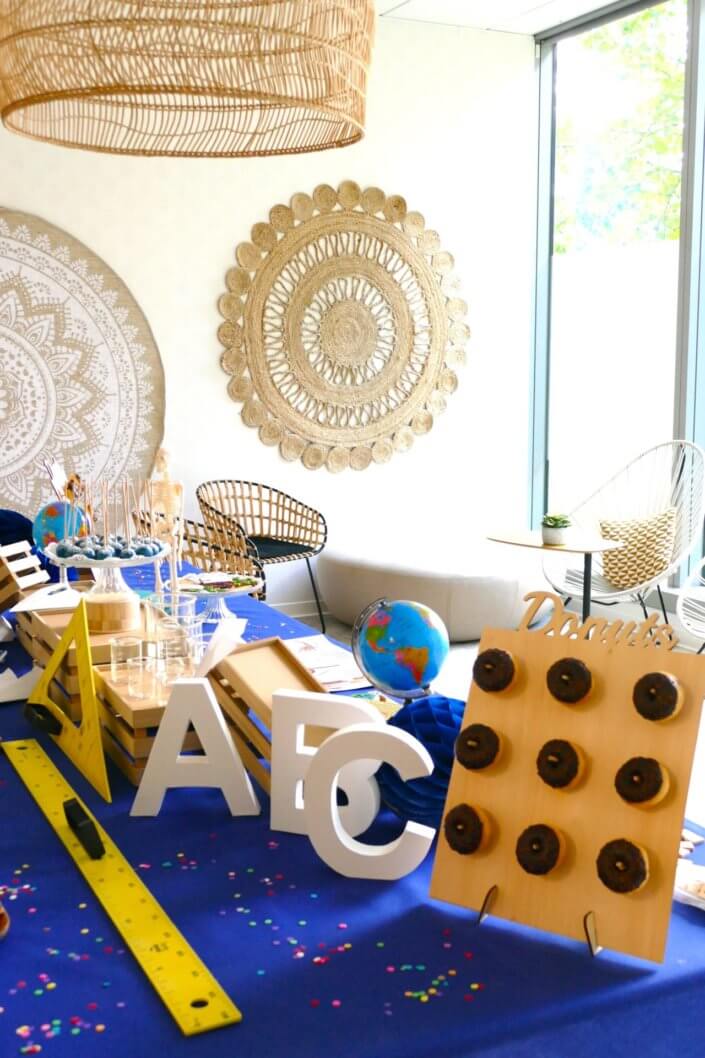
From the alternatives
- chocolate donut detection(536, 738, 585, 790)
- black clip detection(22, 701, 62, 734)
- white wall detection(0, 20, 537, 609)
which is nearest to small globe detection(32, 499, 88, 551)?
black clip detection(22, 701, 62, 734)

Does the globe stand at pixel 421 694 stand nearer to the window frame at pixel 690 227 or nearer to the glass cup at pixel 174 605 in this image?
the glass cup at pixel 174 605

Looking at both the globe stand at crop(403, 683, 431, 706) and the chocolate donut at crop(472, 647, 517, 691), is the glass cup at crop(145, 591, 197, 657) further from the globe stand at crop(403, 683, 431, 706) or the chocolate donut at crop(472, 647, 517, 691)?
the chocolate donut at crop(472, 647, 517, 691)

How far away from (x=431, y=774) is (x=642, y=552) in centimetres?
380

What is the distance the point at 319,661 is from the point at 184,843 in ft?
2.33

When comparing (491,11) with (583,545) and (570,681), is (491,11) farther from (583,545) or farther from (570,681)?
(570,681)

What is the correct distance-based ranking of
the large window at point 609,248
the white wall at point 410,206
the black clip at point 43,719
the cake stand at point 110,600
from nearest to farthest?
the black clip at point 43,719 < the cake stand at point 110,600 < the white wall at point 410,206 < the large window at point 609,248

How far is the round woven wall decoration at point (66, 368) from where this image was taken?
4914 millimetres

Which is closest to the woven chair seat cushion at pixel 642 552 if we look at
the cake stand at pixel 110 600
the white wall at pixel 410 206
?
the white wall at pixel 410 206

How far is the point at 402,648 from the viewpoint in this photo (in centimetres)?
156

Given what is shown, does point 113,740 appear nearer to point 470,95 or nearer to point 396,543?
point 396,543

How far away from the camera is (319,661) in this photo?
2.03 m

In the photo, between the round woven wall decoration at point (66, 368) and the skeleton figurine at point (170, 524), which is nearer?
the skeleton figurine at point (170, 524)

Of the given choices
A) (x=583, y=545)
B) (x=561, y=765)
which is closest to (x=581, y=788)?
(x=561, y=765)

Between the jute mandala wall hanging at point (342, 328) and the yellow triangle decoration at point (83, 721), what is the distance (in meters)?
3.81
